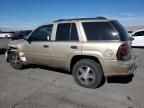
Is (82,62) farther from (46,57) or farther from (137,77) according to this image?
(137,77)

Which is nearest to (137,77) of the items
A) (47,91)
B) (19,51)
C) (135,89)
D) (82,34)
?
(135,89)

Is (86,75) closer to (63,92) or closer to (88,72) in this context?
(88,72)

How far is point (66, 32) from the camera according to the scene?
17.7 feet

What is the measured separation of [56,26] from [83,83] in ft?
6.46

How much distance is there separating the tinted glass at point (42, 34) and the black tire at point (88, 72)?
147cm

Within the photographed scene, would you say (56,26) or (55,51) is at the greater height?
(56,26)

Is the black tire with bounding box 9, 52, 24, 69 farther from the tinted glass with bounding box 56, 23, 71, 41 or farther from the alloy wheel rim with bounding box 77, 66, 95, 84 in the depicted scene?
the alloy wheel rim with bounding box 77, 66, 95, 84

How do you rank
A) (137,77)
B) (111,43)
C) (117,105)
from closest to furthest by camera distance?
(117,105), (111,43), (137,77)

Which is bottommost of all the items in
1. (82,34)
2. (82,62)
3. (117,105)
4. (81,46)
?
(117,105)

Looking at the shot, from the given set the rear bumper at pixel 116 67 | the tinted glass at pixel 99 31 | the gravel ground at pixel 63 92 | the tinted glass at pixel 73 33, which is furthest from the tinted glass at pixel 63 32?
the rear bumper at pixel 116 67

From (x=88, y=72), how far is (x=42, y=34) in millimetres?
2161

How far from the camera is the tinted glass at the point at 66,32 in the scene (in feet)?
17.1

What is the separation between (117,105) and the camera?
3.95 meters

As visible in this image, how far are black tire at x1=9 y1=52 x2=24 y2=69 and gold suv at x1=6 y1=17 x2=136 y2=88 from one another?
1.03 meters
